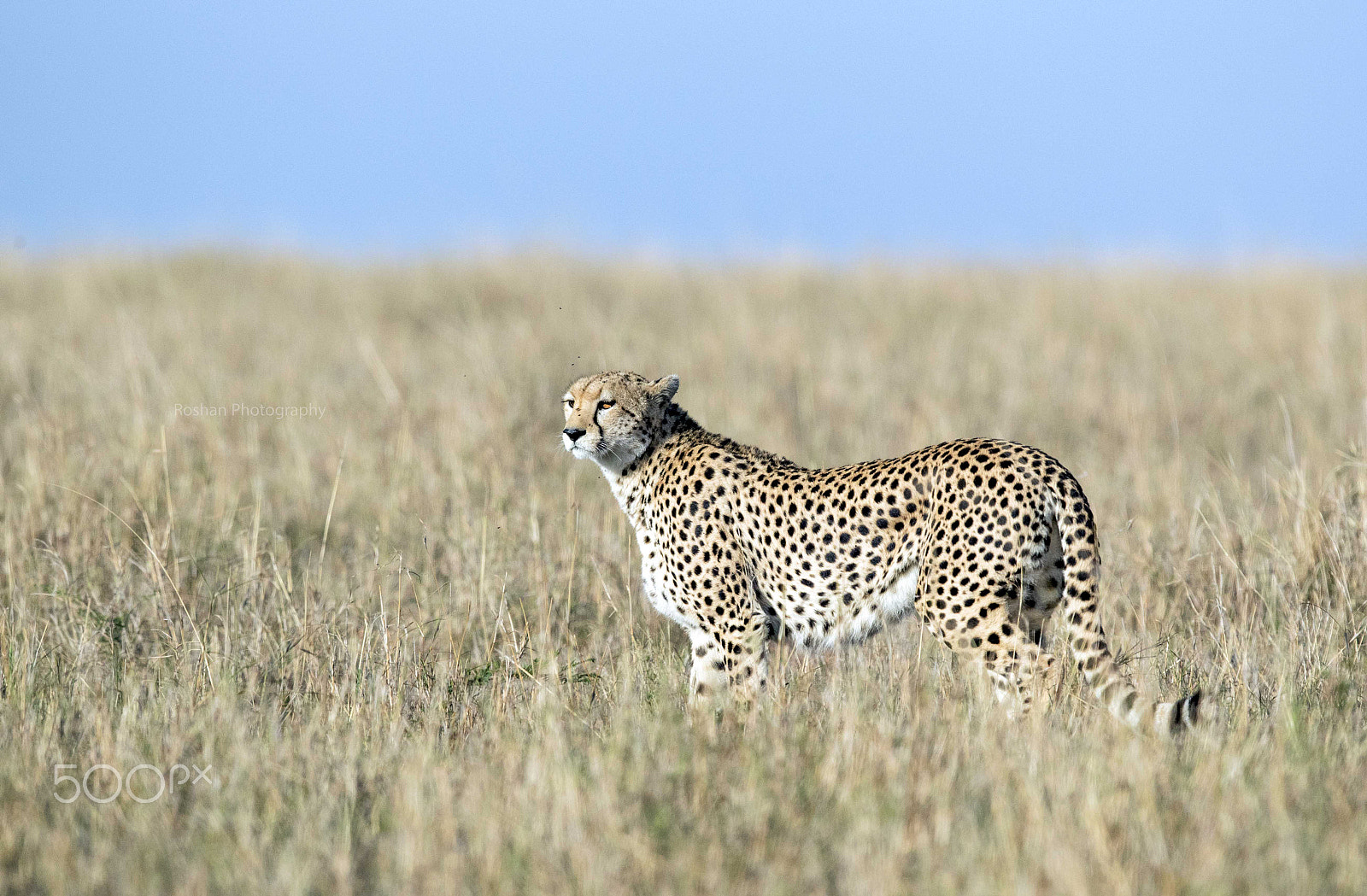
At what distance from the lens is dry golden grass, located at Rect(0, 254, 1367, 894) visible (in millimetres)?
2477

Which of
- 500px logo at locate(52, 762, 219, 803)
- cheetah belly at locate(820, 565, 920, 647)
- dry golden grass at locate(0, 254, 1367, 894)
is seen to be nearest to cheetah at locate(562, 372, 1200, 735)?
cheetah belly at locate(820, 565, 920, 647)

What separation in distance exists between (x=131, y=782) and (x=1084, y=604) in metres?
2.25

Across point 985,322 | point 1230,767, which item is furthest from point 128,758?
point 985,322

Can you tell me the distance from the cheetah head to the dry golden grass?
0.39 meters

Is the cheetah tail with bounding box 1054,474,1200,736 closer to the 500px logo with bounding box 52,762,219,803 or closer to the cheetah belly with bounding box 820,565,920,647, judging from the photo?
the cheetah belly with bounding box 820,565,920,647

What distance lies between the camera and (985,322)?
1045 cm

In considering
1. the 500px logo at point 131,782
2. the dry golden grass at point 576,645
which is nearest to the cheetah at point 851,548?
the dry golden grass at point 576,645

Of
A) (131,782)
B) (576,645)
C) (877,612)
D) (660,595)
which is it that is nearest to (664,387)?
(660,595)

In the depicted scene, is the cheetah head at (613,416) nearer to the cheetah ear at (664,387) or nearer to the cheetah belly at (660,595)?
the cheetah ear at (664,387)

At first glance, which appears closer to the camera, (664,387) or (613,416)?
(613,416)

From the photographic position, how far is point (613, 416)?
13.2 feet

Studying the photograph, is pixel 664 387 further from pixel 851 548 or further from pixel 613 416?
pixel 851 548

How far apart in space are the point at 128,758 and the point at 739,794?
4.54ft

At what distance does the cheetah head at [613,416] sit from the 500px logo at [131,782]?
1457 mm
